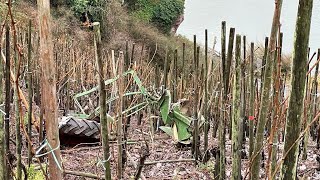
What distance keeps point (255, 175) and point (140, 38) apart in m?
9.05

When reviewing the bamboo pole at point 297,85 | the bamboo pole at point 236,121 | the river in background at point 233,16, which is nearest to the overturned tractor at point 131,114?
the bamboo pole at point 236,121

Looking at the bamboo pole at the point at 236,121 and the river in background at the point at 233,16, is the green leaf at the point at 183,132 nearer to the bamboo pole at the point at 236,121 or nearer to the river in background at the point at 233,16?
the bamboo pole at the point at 236,121

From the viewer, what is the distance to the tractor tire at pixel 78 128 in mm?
2455

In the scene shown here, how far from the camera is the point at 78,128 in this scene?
2.49 m

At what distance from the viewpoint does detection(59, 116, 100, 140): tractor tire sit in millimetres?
2455

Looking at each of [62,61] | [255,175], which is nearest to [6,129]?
[255,175]

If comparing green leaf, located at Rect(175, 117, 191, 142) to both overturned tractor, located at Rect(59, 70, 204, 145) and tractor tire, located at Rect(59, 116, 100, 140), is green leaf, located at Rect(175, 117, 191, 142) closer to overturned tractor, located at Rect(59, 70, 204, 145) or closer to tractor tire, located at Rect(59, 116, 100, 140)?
overturned tractor, located at Rect(59, 70, 204, 145)

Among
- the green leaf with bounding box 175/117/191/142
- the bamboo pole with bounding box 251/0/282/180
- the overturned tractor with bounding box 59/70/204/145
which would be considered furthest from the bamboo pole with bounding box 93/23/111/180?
the green leaf with bounding box 175/117/191/142

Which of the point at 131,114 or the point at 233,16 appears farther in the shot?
the point at 233,16

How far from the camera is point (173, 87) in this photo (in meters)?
3.19

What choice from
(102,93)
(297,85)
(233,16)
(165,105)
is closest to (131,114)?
(165,105)

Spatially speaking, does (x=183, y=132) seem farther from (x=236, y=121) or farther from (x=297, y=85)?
(x=297, y=85)

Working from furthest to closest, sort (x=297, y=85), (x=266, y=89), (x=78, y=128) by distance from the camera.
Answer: (x=78, y=128)
(x=266, y=89)
(x=297, y=85)

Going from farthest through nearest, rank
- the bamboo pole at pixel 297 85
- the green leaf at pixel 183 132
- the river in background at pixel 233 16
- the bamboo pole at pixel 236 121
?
the river in background at pixel 233 16 < the green leaf at pixel 183 132 < the bamboo pole at pixel 236 121 < the bamboo pole at pixel 297 85
